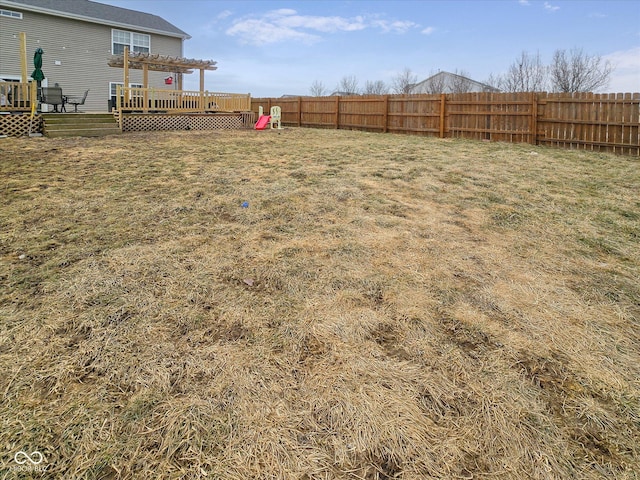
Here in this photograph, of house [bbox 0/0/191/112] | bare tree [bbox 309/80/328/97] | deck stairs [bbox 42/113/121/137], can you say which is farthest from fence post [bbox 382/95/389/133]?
bare tree [bbox 309/80/328/97]

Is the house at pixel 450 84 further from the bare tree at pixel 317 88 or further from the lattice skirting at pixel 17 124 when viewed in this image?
the lattice skirting at pixel 17 124

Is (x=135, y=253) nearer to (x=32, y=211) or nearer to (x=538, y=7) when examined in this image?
(x=32, y=211)

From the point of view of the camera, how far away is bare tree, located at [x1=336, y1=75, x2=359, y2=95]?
5503cm

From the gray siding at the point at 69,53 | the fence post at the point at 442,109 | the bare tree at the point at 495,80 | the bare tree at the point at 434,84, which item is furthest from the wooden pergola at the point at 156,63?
the bare tree at the point at 434,84

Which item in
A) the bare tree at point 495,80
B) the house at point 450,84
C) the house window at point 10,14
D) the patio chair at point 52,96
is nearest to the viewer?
the patio chair at point 52,96

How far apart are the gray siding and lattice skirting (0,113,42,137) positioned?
8803 mm

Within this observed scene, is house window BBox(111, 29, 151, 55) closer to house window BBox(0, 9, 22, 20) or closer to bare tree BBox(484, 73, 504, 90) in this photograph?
house window BBox(0, 9, 22, 20)

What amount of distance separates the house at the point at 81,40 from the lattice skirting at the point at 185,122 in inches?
157

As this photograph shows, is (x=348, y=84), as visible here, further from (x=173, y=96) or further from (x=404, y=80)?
(x=173, y=96)

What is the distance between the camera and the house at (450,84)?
41125mm

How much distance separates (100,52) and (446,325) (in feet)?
73.1

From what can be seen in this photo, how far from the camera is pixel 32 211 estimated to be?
14.6 feet

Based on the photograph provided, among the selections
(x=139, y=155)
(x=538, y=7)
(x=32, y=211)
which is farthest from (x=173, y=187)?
(x=538, y=7)

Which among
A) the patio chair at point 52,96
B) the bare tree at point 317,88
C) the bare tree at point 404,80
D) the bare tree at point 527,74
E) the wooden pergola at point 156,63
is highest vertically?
the bare tree at point 317,88
